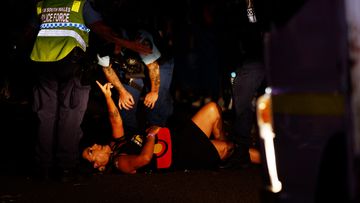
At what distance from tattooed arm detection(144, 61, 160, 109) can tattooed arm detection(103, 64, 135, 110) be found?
0.82 ft

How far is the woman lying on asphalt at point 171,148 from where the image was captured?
5.71 metres

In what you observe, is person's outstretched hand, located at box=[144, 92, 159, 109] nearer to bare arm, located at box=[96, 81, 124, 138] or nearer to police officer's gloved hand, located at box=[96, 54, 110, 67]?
bare arm, located at box=[96, 81, 124, 138]

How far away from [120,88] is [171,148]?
0.92 meters

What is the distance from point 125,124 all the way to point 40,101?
51.4 inches

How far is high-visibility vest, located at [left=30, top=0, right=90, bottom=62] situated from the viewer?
5.30 meters

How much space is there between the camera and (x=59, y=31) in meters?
5.33

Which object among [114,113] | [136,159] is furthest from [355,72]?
[114,113]

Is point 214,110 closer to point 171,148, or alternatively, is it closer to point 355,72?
point 171,148

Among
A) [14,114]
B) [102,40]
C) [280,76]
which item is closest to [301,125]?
[280,76]

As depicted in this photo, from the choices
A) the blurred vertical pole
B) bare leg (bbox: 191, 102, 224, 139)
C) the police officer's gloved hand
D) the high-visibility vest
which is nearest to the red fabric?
bare leg (bbox: 191, 102, 224, 139)

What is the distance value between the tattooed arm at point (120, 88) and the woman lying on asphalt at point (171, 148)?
0.10 metres

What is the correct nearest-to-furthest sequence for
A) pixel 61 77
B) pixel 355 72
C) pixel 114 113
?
pixel 355 72 → pixel 61 77 → pixel 114 113

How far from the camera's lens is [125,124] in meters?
6.57

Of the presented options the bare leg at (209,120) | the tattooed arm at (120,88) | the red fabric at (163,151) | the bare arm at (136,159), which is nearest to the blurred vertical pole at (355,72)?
the bare arm at (136,159)
